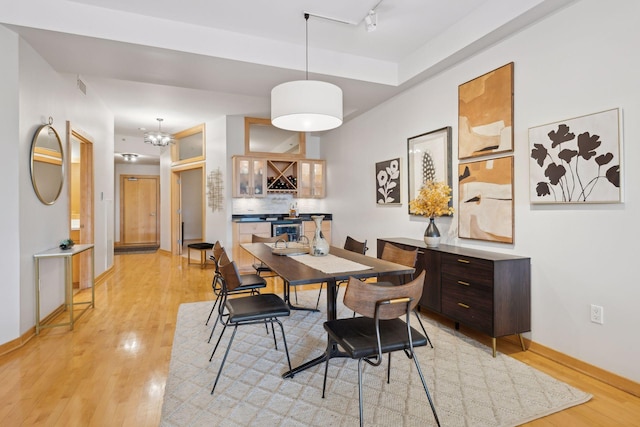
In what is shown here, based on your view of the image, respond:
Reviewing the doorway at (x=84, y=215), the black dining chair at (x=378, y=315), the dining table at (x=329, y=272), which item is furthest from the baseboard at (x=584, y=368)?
the doorway at (x=84, y=215)

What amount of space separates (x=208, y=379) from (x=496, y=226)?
2.70 metres

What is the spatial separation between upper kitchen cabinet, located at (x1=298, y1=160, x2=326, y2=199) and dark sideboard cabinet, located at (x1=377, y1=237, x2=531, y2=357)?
387cm

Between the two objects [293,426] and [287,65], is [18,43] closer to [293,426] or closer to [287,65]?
[287,65]

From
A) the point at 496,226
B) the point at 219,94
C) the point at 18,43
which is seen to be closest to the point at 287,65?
the point at 219,94

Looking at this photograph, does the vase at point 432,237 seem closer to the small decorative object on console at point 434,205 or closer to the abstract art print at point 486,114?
the small decorative object on console at point 434,205

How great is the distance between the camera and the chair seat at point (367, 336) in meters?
1.75

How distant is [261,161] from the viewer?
6297 mm

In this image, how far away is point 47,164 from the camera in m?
3.45

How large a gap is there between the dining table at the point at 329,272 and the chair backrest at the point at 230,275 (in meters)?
0.25

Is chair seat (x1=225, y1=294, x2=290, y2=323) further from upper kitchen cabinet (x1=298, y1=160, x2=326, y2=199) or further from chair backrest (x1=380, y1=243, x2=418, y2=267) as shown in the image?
upper kitchen cabinet (x1=298, y1=160, x2=326, y2=199)

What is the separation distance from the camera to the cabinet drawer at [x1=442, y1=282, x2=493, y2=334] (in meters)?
2.64

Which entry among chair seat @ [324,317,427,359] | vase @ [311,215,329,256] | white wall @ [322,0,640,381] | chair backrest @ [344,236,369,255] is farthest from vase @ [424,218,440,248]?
chair seat @ [324,317,427,359]

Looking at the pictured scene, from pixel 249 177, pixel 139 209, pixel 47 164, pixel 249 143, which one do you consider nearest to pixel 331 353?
pixel 47 164

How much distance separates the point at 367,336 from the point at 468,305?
1.38m
